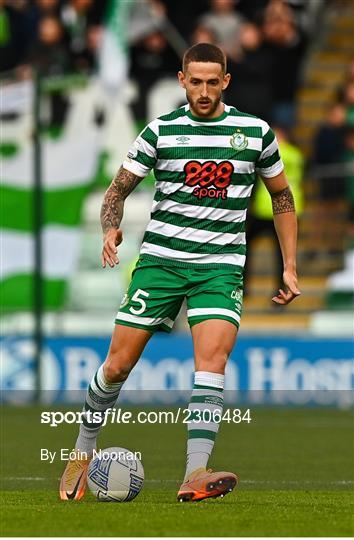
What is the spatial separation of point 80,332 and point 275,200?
994 centimetres

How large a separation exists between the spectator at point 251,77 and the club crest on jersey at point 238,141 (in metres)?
10.4

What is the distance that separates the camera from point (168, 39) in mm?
19891

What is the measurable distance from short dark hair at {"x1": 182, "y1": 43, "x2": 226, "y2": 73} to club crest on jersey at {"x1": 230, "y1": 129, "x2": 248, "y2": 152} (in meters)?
0.35

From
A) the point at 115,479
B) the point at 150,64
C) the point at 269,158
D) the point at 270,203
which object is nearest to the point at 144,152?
the point at 269,158

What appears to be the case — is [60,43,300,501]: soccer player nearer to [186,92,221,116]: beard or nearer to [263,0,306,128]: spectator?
[186,92,221,116]: beard

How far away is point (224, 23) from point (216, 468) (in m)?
10.0

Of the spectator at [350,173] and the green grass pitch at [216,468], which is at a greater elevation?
the spectator at [350,173]

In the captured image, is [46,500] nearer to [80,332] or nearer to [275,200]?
[275,200]

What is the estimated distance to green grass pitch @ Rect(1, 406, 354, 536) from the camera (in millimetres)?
6883

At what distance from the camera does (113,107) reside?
1962cm

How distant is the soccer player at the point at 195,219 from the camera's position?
806 cm

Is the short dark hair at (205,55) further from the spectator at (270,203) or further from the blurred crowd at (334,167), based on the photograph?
the spectator at (270,203)

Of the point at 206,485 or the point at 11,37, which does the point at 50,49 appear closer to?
→ the point at 11,37

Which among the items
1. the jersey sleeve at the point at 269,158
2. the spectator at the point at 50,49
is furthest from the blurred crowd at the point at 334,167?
the jersey sleeve at the point at 269,158
